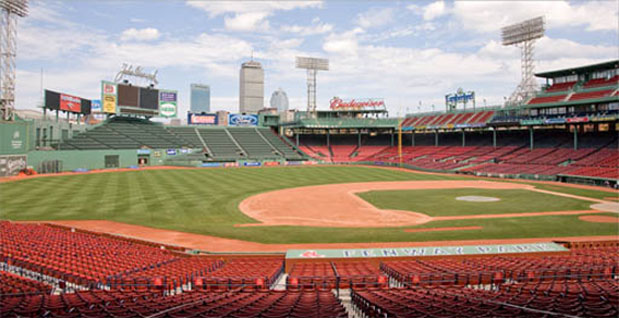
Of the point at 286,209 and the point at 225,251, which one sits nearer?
the point at 225,251

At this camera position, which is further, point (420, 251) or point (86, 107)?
point (86, 107)

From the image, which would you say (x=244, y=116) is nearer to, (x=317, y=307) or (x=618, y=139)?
(x=618, y=139)

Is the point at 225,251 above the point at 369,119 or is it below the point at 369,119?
below

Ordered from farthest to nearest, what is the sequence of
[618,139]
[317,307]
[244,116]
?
1. [244,116]
2. [618,139]
3. [317,307]

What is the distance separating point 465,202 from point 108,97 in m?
74.5

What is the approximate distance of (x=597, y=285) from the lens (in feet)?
32.0

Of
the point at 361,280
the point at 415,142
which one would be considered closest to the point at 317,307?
the point at 361,280

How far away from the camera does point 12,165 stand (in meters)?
55.8

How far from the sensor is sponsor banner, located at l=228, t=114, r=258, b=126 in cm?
10406

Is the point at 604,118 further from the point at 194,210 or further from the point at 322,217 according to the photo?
the point at 194,210

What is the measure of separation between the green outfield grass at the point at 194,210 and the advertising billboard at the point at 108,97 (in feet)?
98.1

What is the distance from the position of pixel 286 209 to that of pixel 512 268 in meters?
21.3

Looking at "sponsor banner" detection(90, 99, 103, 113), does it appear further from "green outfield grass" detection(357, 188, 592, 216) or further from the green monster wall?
"green outfield grass" detection(357, 188, 592, 216)

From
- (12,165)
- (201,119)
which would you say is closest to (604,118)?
(201,119)
